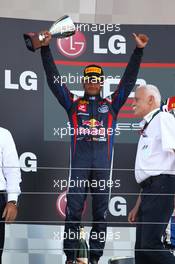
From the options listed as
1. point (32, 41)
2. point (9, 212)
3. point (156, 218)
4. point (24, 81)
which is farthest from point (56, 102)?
point (156, 218)

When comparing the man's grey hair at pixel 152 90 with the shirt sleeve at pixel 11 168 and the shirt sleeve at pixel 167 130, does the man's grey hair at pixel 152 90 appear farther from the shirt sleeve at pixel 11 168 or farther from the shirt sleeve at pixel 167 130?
the shirt sleeve at pixel 11 168

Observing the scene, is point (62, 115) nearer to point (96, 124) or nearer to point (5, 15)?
point (96, 124)

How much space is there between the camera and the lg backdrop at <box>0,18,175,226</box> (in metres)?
2.63

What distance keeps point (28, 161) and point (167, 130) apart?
2.01ft

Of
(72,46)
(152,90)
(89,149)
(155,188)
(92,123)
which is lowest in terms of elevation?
(155,188)

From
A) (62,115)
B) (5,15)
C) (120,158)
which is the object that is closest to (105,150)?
(120,158)

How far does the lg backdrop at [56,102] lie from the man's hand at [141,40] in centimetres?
2

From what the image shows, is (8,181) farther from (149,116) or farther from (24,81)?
(149,116)

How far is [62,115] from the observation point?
2668mm

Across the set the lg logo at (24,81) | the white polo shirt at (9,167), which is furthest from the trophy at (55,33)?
the white polo shirt at (9,167)

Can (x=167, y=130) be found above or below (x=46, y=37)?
below

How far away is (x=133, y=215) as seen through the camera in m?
2.63

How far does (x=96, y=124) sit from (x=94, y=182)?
9.8 inches

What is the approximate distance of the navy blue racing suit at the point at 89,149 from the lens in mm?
2605
